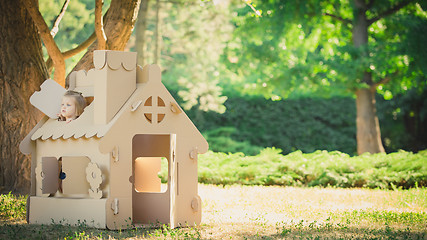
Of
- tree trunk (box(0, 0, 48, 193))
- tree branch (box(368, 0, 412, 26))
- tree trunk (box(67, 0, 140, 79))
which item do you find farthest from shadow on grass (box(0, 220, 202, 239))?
tree branch (box(368, 0, 412, 26))

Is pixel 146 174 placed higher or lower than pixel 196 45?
lower

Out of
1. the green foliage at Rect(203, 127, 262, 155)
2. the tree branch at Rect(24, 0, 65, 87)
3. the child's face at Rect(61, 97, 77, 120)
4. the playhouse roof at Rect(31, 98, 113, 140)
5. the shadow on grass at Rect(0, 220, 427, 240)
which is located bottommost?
the shadow on grass at Rect(0, 220, 427, 240)

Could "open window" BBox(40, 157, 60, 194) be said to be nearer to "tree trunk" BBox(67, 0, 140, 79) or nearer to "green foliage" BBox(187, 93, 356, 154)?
"tree trunk" BBox(67, 0, 140, 79)

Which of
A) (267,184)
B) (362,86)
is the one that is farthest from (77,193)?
(362,86)

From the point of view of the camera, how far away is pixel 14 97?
8.32 metres

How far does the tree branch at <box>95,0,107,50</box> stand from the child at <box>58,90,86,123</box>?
→ 1910 millimetres

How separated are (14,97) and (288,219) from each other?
4.33 meters

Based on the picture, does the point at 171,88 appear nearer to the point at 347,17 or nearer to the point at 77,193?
the point at 347,17

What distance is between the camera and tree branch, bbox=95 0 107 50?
8.02m

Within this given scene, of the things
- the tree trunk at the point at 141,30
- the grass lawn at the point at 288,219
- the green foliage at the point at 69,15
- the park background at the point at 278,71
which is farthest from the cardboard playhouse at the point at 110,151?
the tree trunk at the point at 141,30

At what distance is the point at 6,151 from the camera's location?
831cm

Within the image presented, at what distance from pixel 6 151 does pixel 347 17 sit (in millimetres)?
11824

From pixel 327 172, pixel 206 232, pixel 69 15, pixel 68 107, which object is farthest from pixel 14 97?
pixel 327 172

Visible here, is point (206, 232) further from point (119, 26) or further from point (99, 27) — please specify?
point (119, 26)
